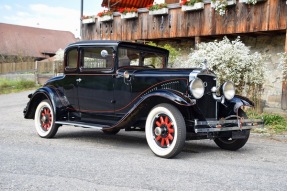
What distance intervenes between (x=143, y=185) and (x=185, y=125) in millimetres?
1689

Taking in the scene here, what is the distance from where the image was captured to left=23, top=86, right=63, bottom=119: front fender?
23.4ft

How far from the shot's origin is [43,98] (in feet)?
24.8

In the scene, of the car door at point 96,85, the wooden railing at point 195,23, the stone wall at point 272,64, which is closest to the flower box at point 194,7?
the wooden railing at point 195,23

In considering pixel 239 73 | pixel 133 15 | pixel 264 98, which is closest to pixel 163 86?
pixel 239 73

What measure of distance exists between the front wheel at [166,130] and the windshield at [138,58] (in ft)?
4.31

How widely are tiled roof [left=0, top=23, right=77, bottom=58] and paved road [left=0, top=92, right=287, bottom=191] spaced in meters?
32.8

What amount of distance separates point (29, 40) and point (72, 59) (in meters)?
36.3

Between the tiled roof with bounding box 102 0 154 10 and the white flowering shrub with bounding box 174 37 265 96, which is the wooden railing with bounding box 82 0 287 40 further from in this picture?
the tiled roof with bounding box 102 0 154 10

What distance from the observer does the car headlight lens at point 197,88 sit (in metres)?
5.46

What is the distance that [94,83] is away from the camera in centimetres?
672

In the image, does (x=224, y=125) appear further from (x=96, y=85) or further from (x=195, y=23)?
(x=195, y=23)

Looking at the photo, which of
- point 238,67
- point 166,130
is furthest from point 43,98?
point 238,67

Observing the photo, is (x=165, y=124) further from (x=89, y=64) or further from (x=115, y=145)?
(x=89, y=64)

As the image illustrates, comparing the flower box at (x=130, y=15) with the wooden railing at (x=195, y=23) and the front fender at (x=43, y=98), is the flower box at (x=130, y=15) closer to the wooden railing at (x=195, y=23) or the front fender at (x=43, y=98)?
the wooden railing at (x=195, y=23)
